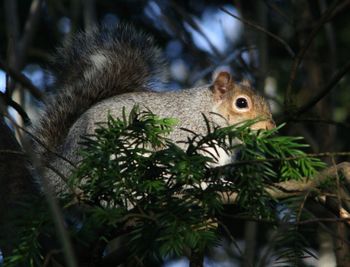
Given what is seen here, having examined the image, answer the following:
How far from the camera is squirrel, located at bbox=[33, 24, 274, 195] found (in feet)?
9.10

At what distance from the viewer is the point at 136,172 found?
59.4 inches

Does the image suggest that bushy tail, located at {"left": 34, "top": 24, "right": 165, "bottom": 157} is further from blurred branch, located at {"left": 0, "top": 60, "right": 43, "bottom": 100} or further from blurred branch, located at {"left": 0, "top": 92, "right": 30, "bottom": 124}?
blurred branch, located at {"left": 0, "top": 92, "right": 30, "bottom": 124}

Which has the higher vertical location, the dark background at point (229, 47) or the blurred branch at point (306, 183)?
the dark background at point (229, 47)

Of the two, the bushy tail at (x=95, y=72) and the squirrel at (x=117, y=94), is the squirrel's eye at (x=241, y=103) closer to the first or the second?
the squirrel at (x=117, y=94)

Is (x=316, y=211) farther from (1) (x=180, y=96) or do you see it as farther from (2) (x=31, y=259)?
(2) (x=31, y=259)

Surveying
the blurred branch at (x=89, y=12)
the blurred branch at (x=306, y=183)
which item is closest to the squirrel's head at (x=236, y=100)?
the blurred branch at (x=89, y=12)

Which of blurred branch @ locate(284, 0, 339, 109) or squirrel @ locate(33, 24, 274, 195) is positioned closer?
blurred branch @ locate(284, 0, 339, 109)

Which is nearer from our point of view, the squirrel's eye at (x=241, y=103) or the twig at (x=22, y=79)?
the twig at (x=22, y=79)

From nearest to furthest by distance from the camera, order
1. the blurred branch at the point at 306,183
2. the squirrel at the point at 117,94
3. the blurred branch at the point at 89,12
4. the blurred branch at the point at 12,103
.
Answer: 1. the blurred branch at the point at 306,183
2. the blurred branch at the point at 12,103
3. the squirrel at the point at 117,94
4. the blurred branch at the point at 89,12

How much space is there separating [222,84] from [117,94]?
472 mm

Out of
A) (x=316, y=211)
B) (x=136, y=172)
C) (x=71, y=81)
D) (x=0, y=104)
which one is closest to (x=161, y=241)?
(x=136, y=172)

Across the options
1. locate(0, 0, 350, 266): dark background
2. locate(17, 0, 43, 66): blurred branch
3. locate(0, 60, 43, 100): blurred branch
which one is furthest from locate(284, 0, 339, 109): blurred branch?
locate(17, 0, 43, 66): blurred branch

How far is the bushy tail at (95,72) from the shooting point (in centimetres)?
280

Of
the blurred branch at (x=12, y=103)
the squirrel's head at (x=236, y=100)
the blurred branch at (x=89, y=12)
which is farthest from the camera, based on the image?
the blurred branch at (x=89, y=12)
